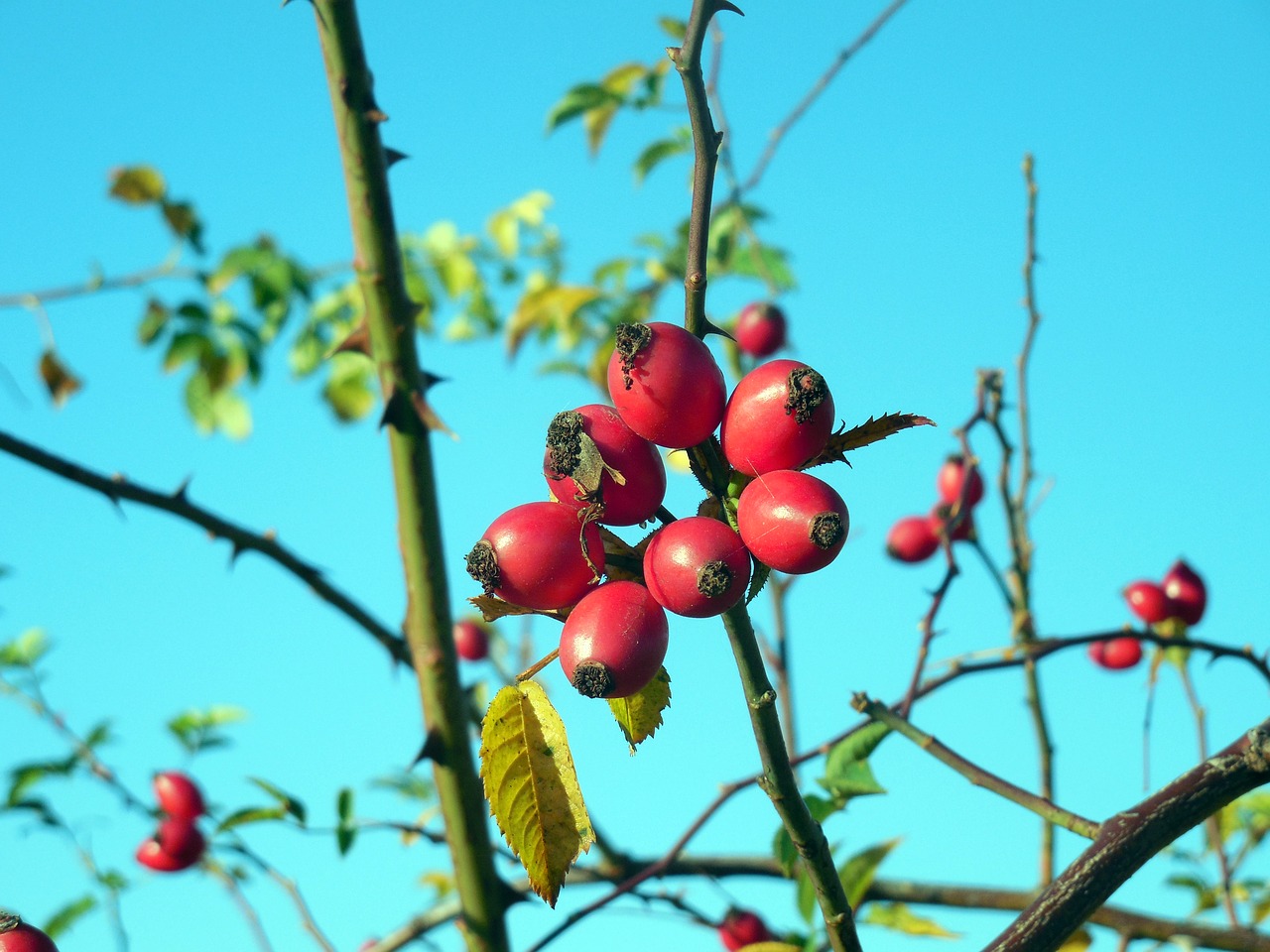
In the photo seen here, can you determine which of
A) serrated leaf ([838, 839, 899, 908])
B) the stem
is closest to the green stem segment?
the stem

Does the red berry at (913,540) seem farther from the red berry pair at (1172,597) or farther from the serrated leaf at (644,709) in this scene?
the serrated leaf at (644,709)

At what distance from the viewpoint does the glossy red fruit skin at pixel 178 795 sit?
3924 mm

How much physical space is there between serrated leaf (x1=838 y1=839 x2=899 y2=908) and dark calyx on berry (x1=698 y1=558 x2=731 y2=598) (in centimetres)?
152

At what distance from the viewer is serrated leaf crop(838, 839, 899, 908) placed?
229 cm

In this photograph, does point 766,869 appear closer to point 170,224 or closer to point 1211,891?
point 1211,891

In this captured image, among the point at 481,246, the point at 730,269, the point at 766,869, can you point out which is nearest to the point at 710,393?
the point at 766,869

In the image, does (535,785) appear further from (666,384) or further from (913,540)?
(913,540)

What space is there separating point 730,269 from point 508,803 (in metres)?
3.79

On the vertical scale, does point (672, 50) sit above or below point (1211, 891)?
below

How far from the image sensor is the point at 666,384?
1043 millimetres

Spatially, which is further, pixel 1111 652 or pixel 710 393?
pixel 1111 652

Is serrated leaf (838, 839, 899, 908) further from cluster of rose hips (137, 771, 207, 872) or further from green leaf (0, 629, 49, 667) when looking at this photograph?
green leaf (0, 629, 49, 667)

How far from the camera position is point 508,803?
120cm

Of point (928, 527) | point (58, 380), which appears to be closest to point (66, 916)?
point (58, 380)
